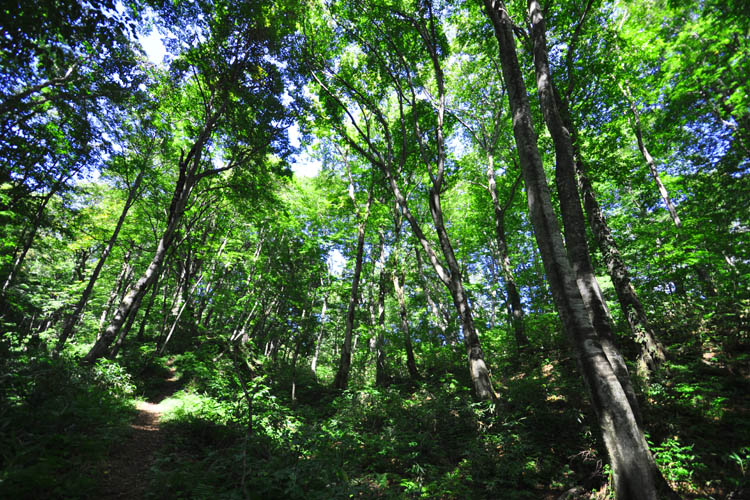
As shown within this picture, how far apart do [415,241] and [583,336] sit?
12288mm

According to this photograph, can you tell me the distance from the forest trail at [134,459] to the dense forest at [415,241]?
0.07 metres

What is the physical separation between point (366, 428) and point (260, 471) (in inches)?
178

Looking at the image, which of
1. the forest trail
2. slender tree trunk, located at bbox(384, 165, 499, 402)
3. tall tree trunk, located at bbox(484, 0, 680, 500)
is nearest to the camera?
tall tree trunk, located at bbox(484, 0, 680, 500)

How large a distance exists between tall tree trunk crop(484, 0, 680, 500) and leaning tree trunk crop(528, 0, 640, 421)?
0.39 metres

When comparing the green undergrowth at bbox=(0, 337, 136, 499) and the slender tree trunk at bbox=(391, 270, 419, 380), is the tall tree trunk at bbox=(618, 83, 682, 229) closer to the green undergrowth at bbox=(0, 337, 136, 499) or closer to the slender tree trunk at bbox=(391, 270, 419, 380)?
the slender tree trunk at bbox=(391, 270, 419, 380)

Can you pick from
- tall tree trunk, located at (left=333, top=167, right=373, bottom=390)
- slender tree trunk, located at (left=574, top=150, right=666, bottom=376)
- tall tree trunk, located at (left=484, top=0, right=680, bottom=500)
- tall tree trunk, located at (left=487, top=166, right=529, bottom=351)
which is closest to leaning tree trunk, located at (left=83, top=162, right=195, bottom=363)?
tall tree trunk, located at (left=333, top=167, right=373, bottom=390)

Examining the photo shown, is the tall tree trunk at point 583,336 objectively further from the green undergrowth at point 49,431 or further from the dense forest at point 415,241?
the green undergrowth at point 49,431

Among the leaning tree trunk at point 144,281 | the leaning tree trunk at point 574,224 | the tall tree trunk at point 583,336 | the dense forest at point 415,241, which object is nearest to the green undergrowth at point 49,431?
the dense forest at point 415,241

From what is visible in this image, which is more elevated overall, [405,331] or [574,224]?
[574,224]

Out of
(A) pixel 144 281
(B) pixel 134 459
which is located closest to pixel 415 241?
(A) pixel 144 281

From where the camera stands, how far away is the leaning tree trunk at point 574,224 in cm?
461

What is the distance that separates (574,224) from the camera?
5.15m

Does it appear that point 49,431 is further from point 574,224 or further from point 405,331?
point 405,331

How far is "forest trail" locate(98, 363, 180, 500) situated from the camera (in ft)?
13.9
